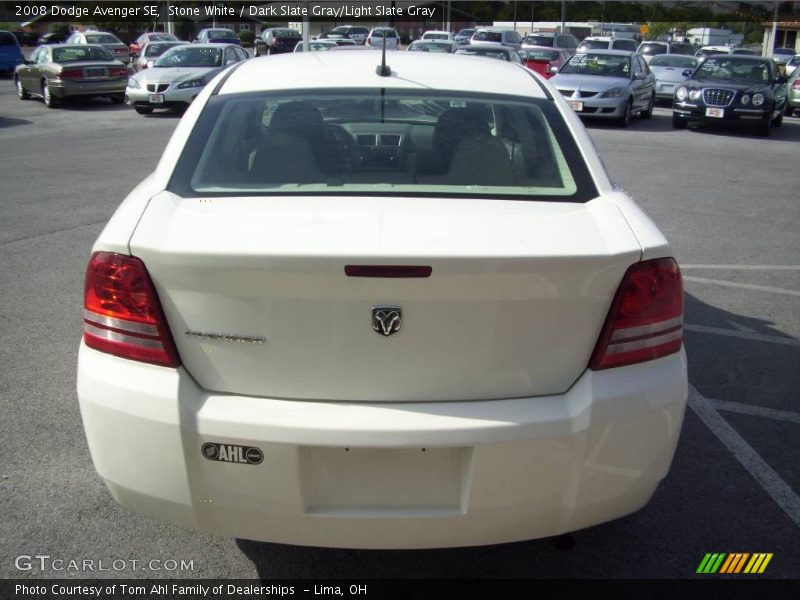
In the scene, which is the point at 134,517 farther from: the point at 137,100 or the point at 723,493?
the point at 137,100

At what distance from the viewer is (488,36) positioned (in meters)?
36.5

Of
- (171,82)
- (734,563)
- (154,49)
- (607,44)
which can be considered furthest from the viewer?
(607,44)

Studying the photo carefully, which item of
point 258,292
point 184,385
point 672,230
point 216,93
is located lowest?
point 672,230

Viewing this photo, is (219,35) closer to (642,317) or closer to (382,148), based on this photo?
(382,148)

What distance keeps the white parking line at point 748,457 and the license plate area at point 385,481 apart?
5.60 ft

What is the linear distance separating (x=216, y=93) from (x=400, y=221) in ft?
4.52

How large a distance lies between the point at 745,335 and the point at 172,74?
16.1 metres

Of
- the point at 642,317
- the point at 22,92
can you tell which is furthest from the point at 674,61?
the point at 642,317

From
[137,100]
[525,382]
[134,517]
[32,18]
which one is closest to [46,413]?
[134,517]

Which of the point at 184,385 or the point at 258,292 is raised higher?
the point at 258,292

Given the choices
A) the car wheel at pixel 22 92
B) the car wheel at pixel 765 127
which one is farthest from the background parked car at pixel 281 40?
the car wheel at pixel 765 127

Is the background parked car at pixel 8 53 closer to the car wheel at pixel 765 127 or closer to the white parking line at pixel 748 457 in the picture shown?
the car wheel at pixel 765 127

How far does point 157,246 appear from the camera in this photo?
2422 millimetres

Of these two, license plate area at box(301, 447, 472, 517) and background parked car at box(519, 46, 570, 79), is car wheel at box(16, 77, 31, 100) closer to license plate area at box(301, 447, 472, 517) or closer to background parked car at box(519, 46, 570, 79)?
background parked car at box(519, 46, 570, 79)
